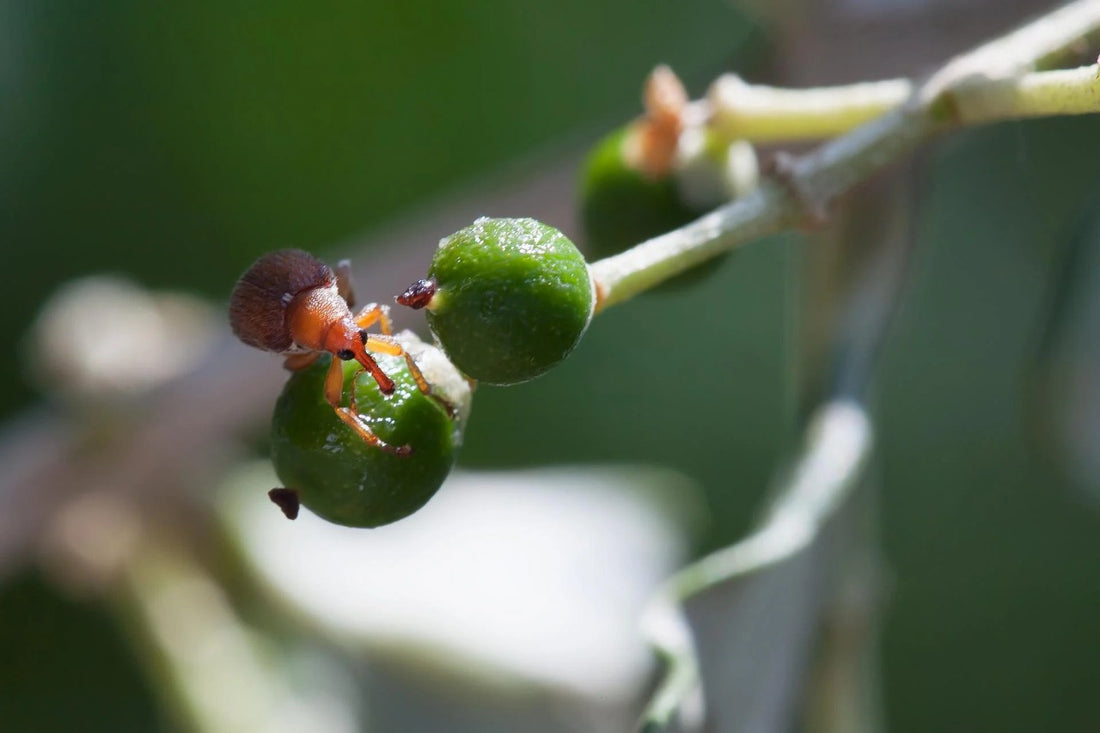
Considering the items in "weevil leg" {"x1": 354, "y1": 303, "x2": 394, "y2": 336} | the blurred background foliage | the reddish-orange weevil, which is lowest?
the reddish-orange weevil

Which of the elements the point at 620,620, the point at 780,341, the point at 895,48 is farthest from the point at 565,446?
the point at 895,48

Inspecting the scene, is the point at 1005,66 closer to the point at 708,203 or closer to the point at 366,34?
the point at 708,203

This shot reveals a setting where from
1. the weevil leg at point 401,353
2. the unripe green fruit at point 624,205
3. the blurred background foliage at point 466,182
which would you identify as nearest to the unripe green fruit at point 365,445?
the weevil leg at point 401,353

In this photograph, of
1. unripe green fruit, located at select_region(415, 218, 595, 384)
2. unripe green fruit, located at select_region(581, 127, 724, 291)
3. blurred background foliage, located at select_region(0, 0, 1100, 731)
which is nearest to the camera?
unripe green fruit, located at select_region(415, 218, 595, 384)

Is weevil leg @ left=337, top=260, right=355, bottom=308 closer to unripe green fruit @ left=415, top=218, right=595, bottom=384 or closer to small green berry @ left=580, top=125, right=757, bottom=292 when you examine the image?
unripe green fruit @ left=415, top=218, right=595, bottom=384

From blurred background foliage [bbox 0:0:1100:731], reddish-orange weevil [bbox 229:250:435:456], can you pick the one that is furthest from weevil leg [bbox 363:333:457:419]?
blurred background foliage [bbox 0:0:1100:731]

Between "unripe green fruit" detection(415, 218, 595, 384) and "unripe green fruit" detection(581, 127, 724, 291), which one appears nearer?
"unripe green fruit" detection(415, 218, 595, 384)

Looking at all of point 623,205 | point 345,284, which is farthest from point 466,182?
point 345,284
